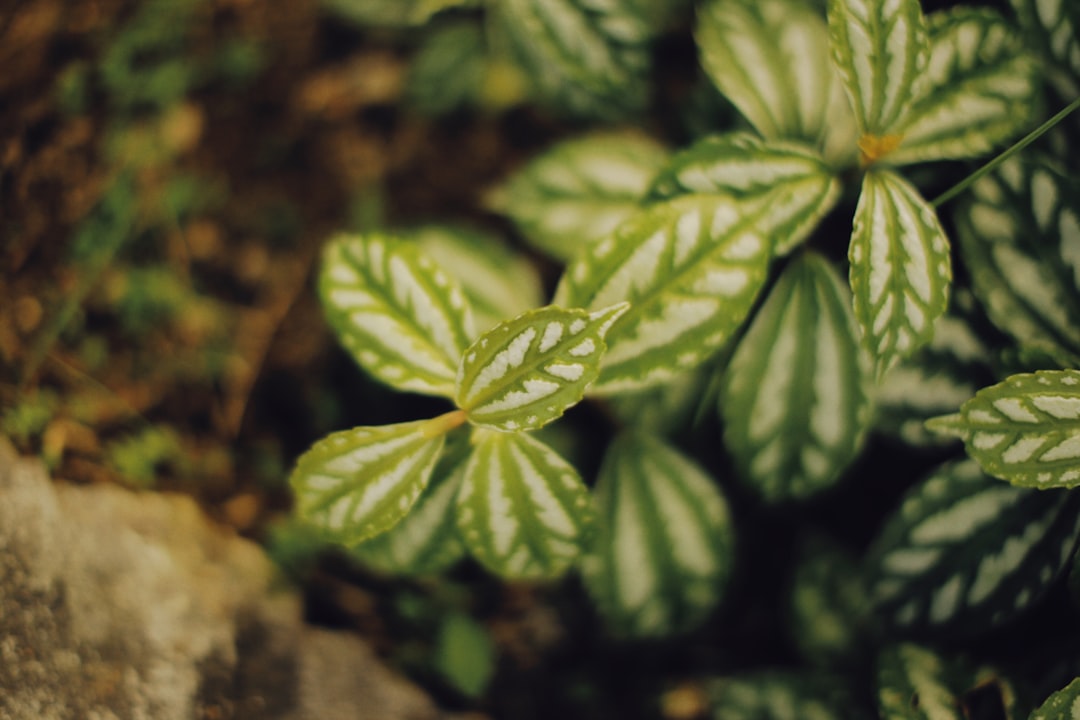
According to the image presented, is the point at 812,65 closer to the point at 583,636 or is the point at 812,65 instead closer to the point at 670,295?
the point at 670,295

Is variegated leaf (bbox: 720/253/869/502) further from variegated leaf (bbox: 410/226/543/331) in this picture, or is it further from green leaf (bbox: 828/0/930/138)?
variegated leaf (bbox: 410/226/543/331)

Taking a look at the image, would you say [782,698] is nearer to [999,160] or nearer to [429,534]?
[429,534]

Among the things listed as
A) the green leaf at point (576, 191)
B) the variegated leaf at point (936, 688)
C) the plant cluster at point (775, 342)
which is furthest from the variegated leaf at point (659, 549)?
the green leaf at point (576, 191)

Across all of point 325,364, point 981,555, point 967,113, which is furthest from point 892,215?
point 325,364

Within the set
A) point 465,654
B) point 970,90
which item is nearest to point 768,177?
point 970,90

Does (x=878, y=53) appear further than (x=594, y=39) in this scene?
No

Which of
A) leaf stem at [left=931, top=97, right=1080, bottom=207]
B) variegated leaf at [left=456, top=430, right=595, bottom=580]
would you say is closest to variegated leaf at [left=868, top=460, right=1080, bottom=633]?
leaf stem at [left=931, top=97, right=1080, bottom=207]

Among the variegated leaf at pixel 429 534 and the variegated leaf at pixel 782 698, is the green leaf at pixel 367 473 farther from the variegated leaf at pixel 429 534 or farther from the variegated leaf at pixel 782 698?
the variegated leaf at pixel 782 698
